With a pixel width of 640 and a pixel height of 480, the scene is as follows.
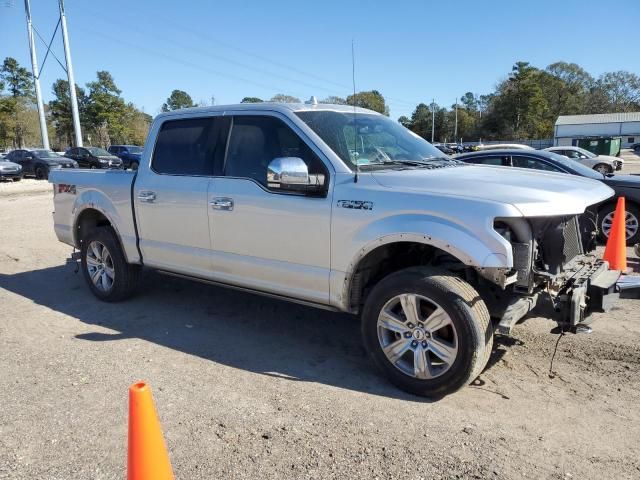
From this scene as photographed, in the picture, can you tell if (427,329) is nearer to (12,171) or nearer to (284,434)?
(284,434)

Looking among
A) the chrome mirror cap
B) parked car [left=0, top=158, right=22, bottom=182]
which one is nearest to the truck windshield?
the chrome mirror cap

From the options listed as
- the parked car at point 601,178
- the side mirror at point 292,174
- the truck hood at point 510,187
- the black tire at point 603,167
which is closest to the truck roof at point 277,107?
the side mirror at point 292,174

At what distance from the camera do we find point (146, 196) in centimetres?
513

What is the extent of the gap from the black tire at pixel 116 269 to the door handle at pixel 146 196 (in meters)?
0.74

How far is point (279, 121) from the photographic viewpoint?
4.31m

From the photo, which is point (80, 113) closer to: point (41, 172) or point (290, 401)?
point (41, 172)

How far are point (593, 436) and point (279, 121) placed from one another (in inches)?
125

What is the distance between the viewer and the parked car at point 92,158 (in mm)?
30375

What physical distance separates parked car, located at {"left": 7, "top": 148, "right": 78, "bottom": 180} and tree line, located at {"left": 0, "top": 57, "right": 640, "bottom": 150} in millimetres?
38411

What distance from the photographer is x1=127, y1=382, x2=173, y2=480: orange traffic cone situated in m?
2.01

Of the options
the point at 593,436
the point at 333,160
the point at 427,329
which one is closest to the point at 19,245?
the point at 333,160

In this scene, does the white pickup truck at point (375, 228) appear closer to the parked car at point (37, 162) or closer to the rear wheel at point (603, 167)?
the rear wheel at point (603, 167)

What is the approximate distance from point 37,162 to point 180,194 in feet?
88.2

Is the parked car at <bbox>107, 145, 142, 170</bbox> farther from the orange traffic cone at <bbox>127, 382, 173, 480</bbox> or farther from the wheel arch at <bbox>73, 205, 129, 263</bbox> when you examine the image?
the orange traffic cone at <bbox>127, 382, 173, 480</bbox>
